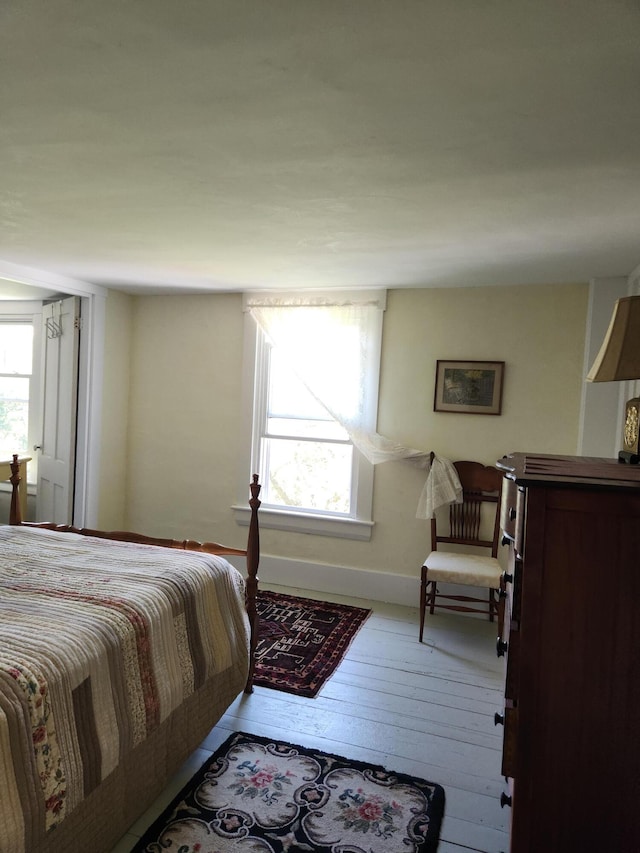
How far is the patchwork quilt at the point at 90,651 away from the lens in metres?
1.42

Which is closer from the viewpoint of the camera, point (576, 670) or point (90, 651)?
point (576, 670)

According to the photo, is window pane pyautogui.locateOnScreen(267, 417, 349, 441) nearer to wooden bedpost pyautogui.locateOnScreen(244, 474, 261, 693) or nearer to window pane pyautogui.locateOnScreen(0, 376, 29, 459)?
wooden bedpost pyautogui.locateOnScreen(244, 474, 261, 693)

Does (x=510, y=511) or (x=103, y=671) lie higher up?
(x=510, y=511)

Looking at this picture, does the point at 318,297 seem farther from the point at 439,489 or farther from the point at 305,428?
the point at 439,489

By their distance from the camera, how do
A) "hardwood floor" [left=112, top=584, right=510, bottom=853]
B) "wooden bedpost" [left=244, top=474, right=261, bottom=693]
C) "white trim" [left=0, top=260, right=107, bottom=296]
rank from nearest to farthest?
1. "hardwood floor" [left=112, top=584, right=510, bottom=853]
2. "wooden bedpost" [left=244, top=474, right=261, bottom=693]
3. "white trim" [left=0, top=260, right=107, bottom=296]

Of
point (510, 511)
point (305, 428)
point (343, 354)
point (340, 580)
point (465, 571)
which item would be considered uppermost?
point (343, 354)

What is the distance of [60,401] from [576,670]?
4208 mm

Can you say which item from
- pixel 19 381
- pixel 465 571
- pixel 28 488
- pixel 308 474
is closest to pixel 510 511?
pixel 465 571

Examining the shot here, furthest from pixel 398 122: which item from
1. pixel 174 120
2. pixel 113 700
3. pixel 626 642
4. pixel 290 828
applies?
pixel 290 828

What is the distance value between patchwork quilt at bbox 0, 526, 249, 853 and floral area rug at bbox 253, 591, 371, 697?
535mm

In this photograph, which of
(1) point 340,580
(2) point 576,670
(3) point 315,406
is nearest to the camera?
(2) point 576,670

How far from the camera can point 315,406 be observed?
4.44 meters

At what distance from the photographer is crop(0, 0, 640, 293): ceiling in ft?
3.80

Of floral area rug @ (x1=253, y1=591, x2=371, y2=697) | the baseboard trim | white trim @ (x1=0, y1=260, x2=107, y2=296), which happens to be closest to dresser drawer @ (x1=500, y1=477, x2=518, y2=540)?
floral area rug @ (x1=253, y1=591, x2=371, y2=697)
